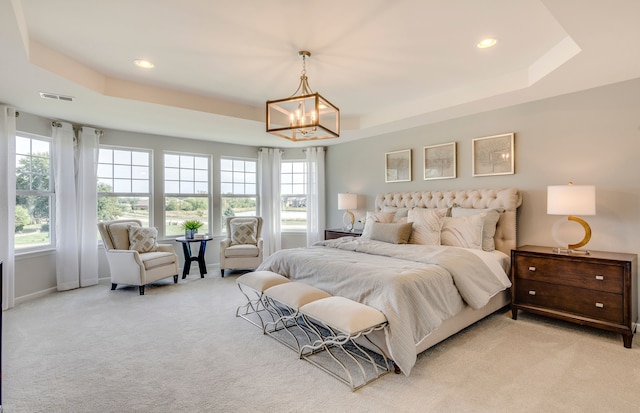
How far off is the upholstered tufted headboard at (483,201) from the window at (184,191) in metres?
3.62

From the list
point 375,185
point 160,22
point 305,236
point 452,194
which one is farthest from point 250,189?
point 160,22

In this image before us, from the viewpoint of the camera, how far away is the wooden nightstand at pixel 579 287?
2848 mm

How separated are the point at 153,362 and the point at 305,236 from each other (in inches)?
176

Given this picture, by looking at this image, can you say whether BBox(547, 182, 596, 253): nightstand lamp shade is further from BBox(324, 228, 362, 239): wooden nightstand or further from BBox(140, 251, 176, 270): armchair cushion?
BBox(140, 251, 176, 270): armchair cushion

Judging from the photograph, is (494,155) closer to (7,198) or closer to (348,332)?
(348,332)

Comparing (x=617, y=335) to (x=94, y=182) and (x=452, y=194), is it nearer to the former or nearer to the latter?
(x=452, y=194)

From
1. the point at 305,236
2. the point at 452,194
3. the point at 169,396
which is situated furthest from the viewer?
the point at 305,236

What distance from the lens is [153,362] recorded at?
2605mm

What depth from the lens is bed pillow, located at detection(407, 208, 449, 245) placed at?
159 inches

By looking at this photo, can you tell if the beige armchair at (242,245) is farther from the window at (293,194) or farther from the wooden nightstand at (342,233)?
the wooden nightstand at (342,233)

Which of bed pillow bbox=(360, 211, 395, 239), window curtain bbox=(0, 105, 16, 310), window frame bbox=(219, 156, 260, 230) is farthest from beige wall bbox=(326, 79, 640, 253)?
window curtain bbox=(0, 105, 16, 310)

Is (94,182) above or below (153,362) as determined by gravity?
above

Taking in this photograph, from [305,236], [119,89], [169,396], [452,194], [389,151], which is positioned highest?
[119,89]

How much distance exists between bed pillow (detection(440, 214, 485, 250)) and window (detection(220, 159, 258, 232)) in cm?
420
